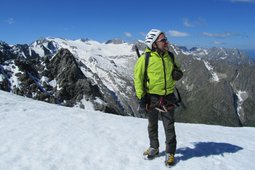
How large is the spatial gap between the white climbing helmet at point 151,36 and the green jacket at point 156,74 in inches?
10.8

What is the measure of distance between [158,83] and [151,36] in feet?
5.46

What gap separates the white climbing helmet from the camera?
1320 centimetres

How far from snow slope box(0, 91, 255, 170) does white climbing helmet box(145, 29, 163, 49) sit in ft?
14.3

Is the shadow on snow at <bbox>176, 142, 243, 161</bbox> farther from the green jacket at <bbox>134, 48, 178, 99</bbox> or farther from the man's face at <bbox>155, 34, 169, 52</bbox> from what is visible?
the man's face at <bbox>155, 34, 169, 52</bbox>

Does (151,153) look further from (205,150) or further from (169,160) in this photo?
(205,150)

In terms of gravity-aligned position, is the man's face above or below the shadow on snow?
→ above

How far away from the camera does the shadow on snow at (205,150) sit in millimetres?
14927

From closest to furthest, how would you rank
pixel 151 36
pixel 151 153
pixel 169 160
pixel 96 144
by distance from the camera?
1. pixel 151 36
2. pixel 169 160
3. pixel 151 153
4. pixel 96 144

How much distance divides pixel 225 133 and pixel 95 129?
7247 mm

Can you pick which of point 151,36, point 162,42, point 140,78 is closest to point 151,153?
point 140,78

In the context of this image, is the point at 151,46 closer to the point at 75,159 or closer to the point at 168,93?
the point at 168,93

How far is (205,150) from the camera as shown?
624 inches

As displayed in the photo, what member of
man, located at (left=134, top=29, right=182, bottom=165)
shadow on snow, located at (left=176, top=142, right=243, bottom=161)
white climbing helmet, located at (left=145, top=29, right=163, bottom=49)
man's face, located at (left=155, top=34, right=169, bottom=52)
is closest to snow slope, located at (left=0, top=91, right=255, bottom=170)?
shadow on snow, located at (left=176, top=142, right=243, bottom=161)

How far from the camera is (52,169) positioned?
1284cm
